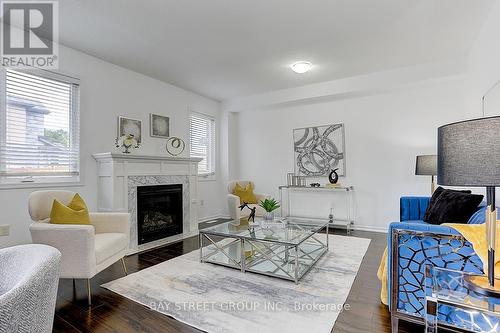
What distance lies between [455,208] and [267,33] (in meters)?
2.59

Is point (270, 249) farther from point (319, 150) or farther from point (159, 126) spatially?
point (159, 126)

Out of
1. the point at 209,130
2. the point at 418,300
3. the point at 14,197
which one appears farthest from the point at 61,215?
the point at 209,130

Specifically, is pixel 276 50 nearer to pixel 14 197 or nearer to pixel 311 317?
pixel 311 317

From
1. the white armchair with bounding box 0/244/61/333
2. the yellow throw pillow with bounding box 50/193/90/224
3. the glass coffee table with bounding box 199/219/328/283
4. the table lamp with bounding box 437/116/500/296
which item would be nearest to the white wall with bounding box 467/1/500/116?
the table lamp with bounding box 437/116/500/296

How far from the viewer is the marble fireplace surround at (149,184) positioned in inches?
142

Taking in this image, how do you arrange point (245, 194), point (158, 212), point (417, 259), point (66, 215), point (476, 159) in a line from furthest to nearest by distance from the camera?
point (245, 194) < point (158, 212) < point (66, 215) < point (417, 259) < point (476, 159)

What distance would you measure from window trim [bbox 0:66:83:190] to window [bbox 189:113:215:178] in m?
2.10

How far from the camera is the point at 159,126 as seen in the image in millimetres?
4566

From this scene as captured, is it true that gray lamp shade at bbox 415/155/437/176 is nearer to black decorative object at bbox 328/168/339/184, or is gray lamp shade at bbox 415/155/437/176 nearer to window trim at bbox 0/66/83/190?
black decorative object at bbox 328/168/339/184

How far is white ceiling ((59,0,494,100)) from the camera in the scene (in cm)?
258

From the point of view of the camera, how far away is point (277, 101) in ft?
17.3

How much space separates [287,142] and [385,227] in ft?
7.82

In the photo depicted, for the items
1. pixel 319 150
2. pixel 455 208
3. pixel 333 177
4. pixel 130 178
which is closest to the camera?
pixel 455 208

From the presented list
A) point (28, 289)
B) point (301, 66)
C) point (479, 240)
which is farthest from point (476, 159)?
point (301, 66)
